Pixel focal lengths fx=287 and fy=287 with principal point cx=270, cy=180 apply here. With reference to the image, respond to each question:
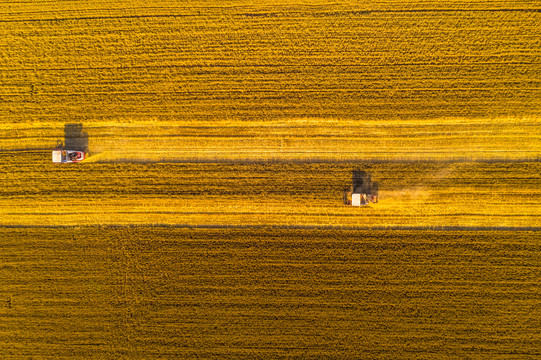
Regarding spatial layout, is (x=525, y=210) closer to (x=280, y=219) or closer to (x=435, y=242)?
(x=435, y=242)

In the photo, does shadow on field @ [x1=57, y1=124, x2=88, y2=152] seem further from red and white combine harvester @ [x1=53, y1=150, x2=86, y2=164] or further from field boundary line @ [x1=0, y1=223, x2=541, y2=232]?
field boundary line @ [x1=0, y1=223, x2=541, y2=232]

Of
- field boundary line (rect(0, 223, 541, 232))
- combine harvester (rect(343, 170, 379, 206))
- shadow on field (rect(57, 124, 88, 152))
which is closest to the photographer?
field boundary line (rect(0, 223, 541, 232))

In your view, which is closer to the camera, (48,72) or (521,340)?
(521,340)

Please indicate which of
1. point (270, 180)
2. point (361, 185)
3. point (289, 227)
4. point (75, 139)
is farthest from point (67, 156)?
point (361, 185)

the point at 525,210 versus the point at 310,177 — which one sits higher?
the point at 310,177

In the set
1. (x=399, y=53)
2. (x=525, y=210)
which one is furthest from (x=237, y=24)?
(x=525, y=210)

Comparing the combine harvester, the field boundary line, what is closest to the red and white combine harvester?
the field boundary line

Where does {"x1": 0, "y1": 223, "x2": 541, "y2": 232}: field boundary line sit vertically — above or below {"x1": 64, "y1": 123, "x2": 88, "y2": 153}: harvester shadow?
below

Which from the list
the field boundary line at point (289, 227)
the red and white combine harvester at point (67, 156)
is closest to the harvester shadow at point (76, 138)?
the red and white combine harvester at point (67, 156)
